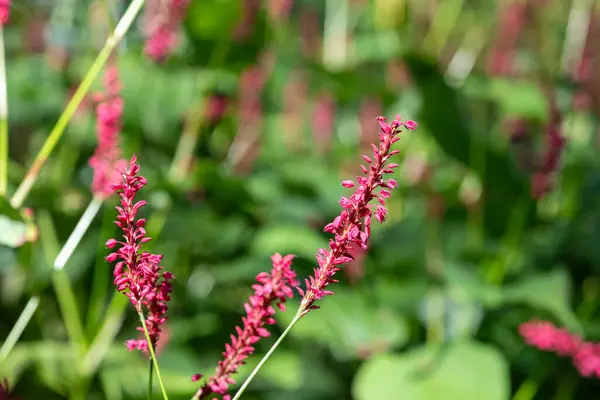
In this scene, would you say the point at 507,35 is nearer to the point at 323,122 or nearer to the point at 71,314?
the point at 323,122

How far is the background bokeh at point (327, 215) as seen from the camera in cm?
98

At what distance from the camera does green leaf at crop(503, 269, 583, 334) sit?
3.09 ft

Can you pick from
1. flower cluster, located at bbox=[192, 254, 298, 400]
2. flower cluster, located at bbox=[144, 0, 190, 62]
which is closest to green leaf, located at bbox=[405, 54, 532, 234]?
flower cluster, located at bbox=[144, 0, 190, 62]

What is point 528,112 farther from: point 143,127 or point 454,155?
point 143,127

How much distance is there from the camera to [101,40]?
1259 mm

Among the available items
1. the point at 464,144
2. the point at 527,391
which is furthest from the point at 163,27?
the point at 527,391

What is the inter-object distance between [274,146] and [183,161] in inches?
17.8

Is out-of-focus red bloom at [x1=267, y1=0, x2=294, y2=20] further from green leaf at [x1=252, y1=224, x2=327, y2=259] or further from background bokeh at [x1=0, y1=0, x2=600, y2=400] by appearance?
green leaf at [x1=252, y1=224, x2=327, y2=259]

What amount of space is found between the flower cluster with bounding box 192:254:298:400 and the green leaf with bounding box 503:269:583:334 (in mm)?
710

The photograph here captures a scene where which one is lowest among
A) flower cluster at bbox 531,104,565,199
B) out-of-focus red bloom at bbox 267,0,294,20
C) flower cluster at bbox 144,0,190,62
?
flower cluster at bbox 531,104,565,199

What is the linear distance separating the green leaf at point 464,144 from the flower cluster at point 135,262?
3.24 feet

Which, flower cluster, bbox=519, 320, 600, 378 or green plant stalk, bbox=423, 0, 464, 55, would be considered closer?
flower cluster, bbox=519, 320, 600, 378

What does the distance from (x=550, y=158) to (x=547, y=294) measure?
0.64 ft

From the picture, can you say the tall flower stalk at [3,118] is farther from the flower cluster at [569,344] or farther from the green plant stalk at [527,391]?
the green plant stalk at [527,391]
